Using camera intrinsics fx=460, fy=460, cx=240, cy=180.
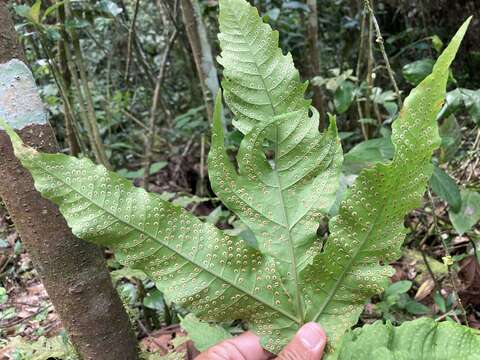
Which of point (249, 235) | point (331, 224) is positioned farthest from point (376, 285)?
point (249, 235)

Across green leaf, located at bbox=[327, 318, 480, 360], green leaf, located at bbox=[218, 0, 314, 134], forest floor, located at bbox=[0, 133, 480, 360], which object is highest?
green leaf, located at bbox=[218, 0, 314, 134]

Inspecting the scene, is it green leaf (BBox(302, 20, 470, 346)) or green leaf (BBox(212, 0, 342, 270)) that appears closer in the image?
green leaf (BBox(302, 20, 470, 346))

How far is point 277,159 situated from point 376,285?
239 millimetres

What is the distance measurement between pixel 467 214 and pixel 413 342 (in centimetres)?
91

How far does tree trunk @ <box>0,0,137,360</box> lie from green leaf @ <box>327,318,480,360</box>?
0.57 m

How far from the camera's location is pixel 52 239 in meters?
0.95

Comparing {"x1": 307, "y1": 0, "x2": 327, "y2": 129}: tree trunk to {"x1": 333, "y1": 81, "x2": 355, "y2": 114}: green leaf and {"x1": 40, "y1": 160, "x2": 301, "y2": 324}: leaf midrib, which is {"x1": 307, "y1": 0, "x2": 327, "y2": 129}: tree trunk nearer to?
{"x1": 333, "y1": 81, "x2": 355, "y2": 114}: green leaf

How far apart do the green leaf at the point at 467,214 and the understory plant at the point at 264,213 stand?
879 mm

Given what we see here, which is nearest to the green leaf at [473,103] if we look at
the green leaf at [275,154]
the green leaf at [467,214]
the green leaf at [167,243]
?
the green leaf at [467,214]

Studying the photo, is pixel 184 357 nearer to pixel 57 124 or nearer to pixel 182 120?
pixel 182 120

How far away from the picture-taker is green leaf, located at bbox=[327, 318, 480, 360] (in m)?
0.65

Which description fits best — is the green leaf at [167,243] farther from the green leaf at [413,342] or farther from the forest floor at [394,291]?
the forest floor at [394,291]

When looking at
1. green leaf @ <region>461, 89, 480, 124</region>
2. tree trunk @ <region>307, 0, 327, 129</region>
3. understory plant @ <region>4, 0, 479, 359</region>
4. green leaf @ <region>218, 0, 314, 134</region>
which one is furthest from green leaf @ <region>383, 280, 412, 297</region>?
tree trunk @ <region>307, 0, 327, 129</region>

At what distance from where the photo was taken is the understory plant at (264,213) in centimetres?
65
